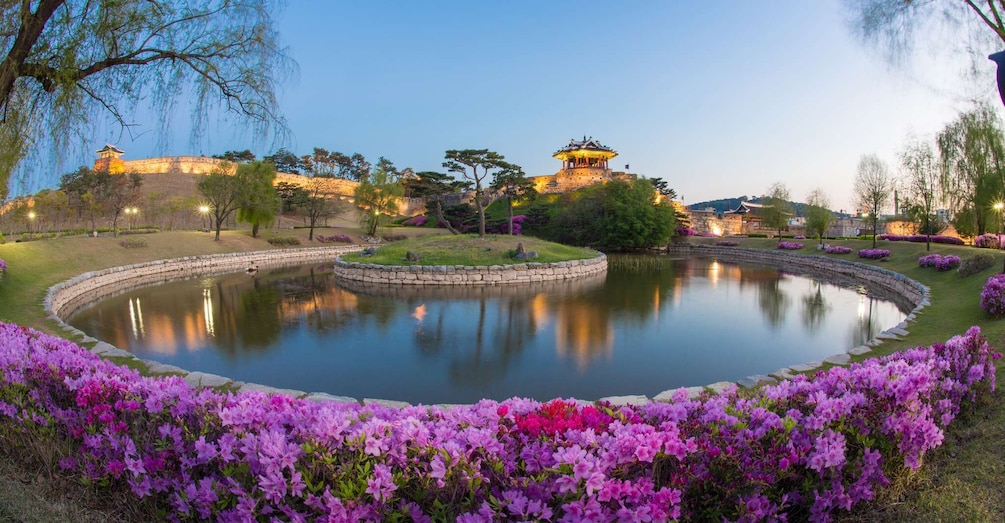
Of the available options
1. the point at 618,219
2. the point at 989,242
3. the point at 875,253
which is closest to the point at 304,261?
the point at 618,219

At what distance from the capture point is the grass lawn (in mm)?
2977

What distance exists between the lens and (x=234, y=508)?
2551 mm

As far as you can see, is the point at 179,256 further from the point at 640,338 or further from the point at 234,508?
the point at 234,508

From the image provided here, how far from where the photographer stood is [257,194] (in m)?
33.2

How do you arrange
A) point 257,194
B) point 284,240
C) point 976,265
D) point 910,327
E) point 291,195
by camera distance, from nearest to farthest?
point 910,327 → point 976,265 → point 257,194 → point 284,240 → point 291,195

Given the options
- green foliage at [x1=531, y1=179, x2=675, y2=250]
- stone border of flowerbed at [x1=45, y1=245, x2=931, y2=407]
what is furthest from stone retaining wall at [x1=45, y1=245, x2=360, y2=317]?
green foliage at [x1=531, y1=179, x2=675, y2=250]

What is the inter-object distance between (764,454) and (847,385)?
141 centimetres

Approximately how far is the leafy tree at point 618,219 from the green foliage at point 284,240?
20.9m

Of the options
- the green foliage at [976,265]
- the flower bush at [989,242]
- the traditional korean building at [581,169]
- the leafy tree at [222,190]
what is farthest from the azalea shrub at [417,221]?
the green foliage at [976,265]

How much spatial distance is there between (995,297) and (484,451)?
10795 millimetres

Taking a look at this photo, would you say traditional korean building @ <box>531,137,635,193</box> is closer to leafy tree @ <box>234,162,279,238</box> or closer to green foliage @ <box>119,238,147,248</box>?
leafy tree @ <box>234,162,279,238</box>

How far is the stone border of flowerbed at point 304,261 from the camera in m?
5.90

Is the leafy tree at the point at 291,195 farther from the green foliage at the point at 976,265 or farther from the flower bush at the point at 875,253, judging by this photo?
the green foliage at the point at 976,265

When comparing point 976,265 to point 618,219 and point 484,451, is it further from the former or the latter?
point 618,219
